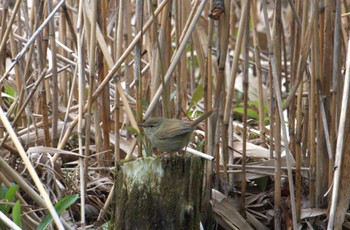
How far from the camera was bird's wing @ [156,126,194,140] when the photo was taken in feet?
10.7

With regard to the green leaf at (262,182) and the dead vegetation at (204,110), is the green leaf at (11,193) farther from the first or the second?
the green leaf at (262,182)

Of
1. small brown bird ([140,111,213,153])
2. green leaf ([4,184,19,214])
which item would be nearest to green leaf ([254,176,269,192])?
small brown bird ([140,111,213,153])

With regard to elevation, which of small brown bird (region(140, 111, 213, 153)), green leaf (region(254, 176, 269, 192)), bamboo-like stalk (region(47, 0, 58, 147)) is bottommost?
green leaf (region(254, 176, 269, 192))

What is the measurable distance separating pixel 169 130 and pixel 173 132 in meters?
0.02

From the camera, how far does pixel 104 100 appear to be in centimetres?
375

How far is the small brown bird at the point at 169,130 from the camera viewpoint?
10.8ft

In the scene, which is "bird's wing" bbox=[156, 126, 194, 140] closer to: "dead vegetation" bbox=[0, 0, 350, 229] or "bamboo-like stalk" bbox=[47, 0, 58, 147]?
"dead vegetation" bbox=[0, 0, 350, 229]

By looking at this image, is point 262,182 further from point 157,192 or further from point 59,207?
point 59,207

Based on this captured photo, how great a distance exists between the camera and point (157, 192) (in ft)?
9.79

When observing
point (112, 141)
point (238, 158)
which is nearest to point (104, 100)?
point (112, 141)

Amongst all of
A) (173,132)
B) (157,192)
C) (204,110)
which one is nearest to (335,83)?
(204,110)

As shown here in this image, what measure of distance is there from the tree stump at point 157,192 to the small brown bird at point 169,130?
27cm

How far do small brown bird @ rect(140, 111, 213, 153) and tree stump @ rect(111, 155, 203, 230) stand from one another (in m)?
0.27

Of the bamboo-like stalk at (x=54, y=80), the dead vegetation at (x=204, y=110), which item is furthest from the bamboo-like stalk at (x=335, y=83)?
the bamboo-like stalk at (x=54, y=80)
